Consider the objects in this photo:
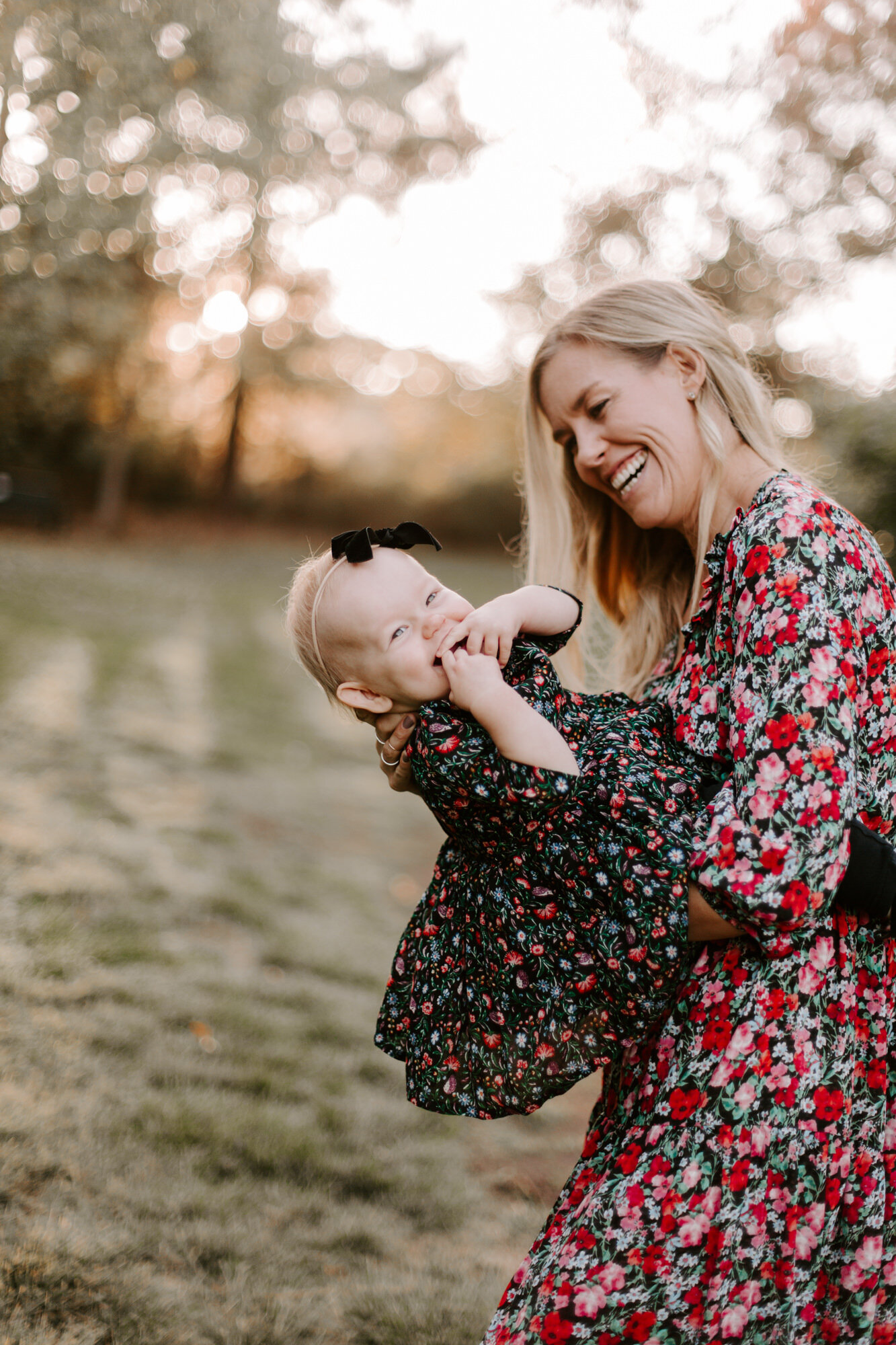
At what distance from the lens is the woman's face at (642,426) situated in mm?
1909

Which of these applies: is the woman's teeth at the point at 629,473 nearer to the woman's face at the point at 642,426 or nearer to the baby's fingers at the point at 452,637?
the woman's face at the point at 642,426

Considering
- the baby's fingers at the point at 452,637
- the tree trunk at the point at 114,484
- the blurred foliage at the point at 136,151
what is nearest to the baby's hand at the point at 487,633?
the baby's fingers at the point at 452,637

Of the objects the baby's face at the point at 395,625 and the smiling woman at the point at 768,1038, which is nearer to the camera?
the smiling woman at the point at 768,1038

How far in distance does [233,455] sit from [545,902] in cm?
2019

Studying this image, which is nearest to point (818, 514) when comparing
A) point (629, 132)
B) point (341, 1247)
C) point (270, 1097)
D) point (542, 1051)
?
point (542, 1051)

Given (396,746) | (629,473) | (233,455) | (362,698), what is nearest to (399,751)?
(396,746)

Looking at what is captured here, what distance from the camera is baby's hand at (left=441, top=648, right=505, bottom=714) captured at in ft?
5.19

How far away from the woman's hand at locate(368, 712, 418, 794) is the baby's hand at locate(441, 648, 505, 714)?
15 cm

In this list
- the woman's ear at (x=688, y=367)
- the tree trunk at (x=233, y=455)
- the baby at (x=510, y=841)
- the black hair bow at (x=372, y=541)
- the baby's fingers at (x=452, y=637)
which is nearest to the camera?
the baby at (x=510, y=841)

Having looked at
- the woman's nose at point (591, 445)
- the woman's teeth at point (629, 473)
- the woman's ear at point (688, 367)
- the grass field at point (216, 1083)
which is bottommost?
the grass field at point (216, 1083)

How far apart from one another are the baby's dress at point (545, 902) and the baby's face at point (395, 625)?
9 cm

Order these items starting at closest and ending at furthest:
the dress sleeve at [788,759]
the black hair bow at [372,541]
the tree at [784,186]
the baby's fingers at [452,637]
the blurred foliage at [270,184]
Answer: the dress sleeve at [788,759]
the baby's fingers at [452,637]
the black hair bow at [372,541]
the blurred foliage at [270,184]
the tree at [784,186]

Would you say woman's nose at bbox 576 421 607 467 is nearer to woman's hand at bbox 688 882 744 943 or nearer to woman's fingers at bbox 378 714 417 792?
woman's fingers at bbox 378 714 417 792

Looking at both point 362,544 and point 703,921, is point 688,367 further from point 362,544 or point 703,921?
point 703,921
